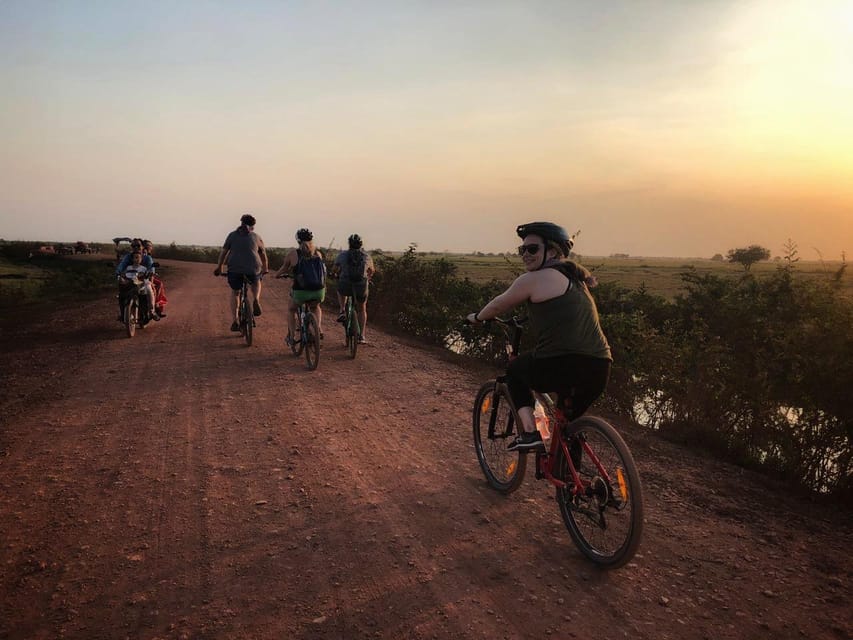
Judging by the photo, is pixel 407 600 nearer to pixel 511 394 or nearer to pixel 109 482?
pixel 511 394

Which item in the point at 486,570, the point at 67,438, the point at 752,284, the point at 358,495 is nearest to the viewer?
the point at 486,570

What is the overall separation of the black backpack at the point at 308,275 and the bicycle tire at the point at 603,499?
6.49 metres

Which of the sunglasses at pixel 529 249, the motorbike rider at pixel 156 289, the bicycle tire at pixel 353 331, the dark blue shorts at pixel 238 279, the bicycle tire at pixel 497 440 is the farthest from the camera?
the motorbike rider at pixel 156 289

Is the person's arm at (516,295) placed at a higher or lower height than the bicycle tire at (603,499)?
higher

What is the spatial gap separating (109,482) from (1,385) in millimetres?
4838

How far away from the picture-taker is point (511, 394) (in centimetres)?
430

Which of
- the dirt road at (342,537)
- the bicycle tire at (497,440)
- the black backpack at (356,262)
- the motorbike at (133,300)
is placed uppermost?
the black backpack at (356,262)

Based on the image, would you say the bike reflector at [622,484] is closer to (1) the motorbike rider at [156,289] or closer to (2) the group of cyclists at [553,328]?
(2) the group of cyclists at [553,328]

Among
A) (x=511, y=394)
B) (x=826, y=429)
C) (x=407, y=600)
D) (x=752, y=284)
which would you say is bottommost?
(x=407, y=600)

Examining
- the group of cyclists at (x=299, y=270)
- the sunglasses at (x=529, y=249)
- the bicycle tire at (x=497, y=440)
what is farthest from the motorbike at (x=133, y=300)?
the sunglasses at (x=529, y=249)

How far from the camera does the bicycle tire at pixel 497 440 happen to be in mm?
4766

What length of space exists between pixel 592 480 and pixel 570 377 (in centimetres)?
74

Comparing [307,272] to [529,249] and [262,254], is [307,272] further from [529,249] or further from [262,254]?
[529,249]

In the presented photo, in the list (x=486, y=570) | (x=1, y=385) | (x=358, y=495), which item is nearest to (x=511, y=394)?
(x=486, y=570)
